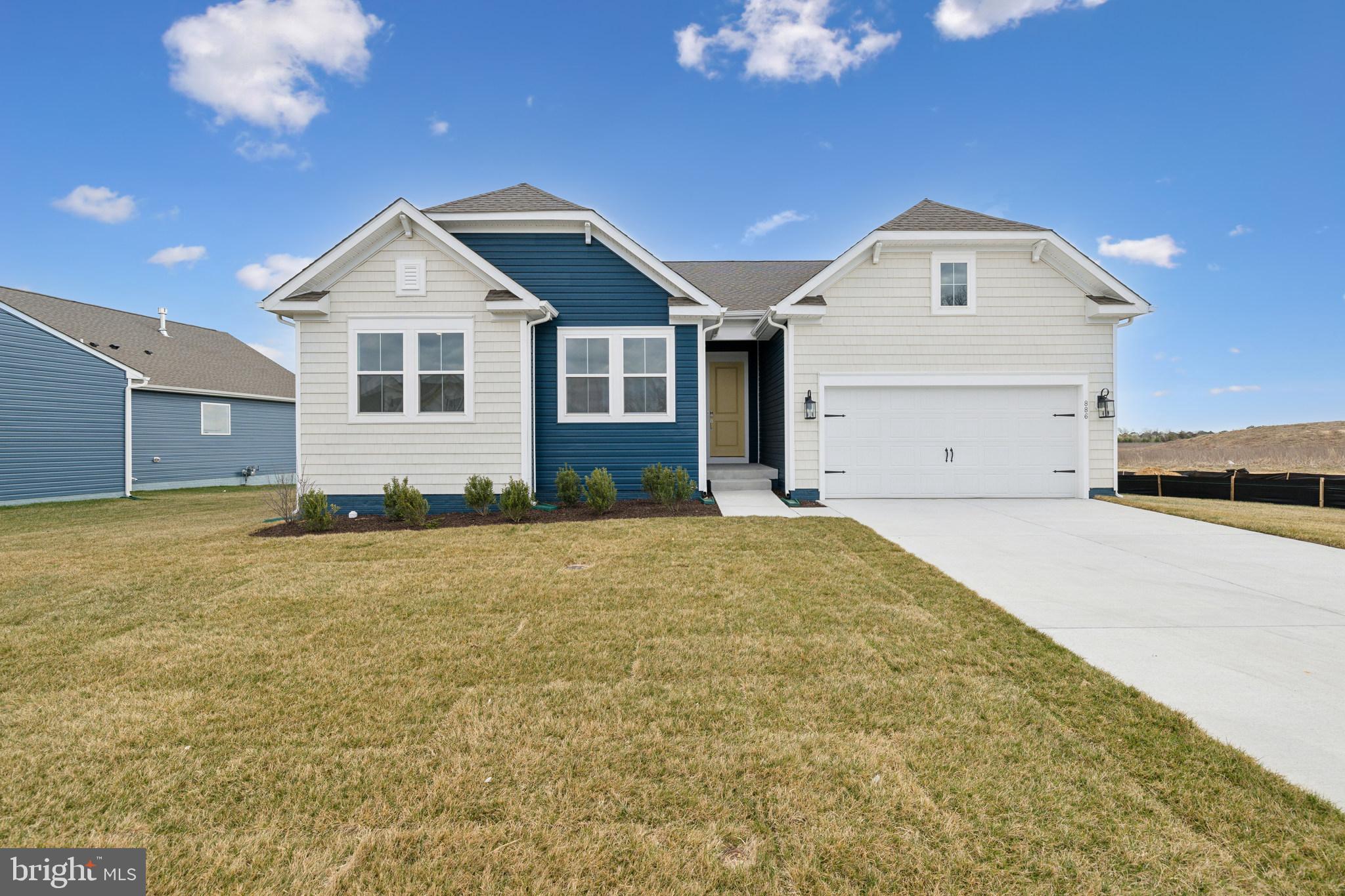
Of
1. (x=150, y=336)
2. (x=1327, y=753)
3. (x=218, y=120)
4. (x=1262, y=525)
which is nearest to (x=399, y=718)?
(x=1327, y=753)

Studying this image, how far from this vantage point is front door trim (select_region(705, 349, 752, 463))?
13.3m

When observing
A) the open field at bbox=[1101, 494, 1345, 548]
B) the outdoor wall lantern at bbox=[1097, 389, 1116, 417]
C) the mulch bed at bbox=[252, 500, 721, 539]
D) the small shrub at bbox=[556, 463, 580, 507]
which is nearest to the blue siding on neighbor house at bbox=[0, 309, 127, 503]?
the mulch bed at bbox=[252, 500, 721, 539]

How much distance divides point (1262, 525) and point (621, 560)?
9.10m

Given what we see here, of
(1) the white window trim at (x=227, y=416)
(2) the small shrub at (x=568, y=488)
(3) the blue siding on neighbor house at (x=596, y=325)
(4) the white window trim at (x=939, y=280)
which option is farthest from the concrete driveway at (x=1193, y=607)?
(1) the white window trim at (x=227, y=416)

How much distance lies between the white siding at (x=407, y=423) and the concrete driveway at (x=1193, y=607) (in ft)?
20.6

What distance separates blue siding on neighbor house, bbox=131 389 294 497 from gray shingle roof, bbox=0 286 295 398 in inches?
21.9

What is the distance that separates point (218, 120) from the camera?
1491 centimetres

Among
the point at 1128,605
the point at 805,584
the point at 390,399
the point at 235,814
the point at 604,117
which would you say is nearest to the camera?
the point at 235,814

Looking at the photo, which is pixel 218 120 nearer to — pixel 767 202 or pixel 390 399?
pixel 390 399

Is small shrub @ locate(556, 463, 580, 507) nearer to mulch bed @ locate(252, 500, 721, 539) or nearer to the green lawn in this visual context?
mulch bed @ locate(252, 500, 721, 539)

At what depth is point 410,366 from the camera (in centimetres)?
944

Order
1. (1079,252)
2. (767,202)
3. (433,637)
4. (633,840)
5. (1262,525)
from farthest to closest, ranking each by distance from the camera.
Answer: (767,202)
(1079,252)
(1262,525)
(433,637)
(633,840)

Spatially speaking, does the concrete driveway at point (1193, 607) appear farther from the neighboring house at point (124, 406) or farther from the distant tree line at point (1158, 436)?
the distant tree line at point (1158, 436)

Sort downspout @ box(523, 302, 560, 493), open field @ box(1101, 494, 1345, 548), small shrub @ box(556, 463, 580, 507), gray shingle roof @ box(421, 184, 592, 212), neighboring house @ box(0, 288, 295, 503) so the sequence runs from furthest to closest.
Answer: neighboring house @ box(0, 288, 295, 503) < gray shingle roof @ box(421, 184, 592, 212) < downspout @ box(523, 302, 560, 493) < small shrub @ box(556, 463, 580, 507) < open field @ box(1101, 494, 1345, 548)
